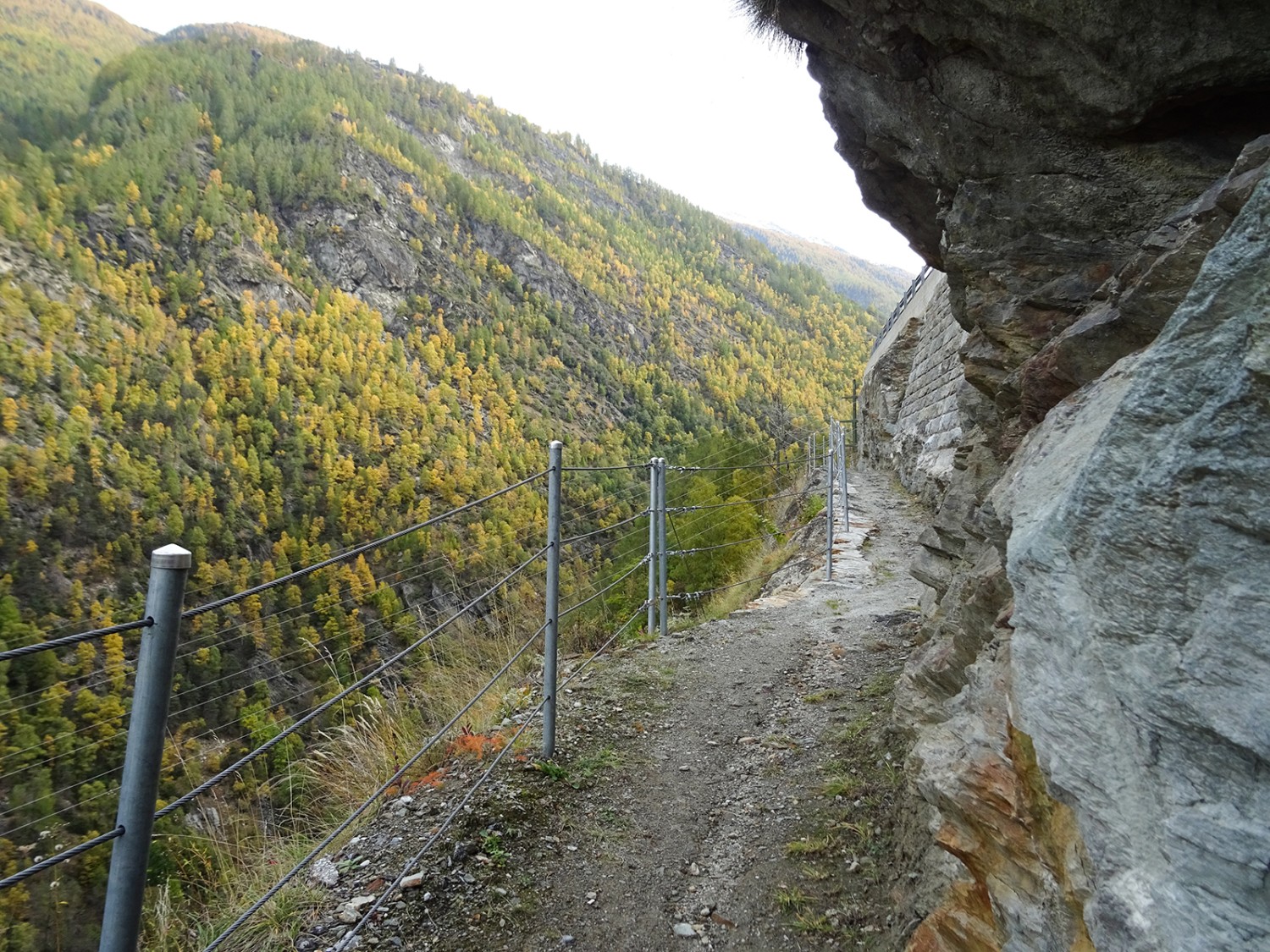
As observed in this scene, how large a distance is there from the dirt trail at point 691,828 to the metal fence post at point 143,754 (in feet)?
4.23

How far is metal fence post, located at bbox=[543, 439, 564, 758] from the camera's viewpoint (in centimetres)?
352

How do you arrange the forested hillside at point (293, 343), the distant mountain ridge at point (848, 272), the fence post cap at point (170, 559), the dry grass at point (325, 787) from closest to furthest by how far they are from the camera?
1. the fence post cap at point (170, 559)
2. the dry grass at point (325, 787)
3. the forested hillside at point (293, 343)
4. the distant mountain ridge at point (848, 272)

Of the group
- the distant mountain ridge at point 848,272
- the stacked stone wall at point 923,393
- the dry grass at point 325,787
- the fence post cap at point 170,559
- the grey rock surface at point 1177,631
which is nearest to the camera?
the grey rock surface at point 1177,631

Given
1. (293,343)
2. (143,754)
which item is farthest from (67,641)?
(293,343)

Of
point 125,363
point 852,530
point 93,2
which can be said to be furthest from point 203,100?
point 852,530

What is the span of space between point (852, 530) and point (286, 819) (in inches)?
307

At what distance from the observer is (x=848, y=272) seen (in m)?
180

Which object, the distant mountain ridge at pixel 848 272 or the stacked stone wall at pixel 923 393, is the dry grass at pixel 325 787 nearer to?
the stacked stone wall at pixel 923 393

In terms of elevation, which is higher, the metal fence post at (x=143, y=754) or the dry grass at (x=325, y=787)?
the metal fence post at (x=143, y=754)

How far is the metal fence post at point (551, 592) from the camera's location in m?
3.52

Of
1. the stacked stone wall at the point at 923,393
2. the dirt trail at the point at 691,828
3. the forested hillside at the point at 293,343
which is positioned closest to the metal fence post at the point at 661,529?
the dirt trail at the point at 691,828

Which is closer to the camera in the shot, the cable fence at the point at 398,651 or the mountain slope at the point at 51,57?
the cable fence at the point at 398,651

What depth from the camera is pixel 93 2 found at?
148 meters

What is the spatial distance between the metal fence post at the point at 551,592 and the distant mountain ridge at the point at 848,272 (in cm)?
14925
